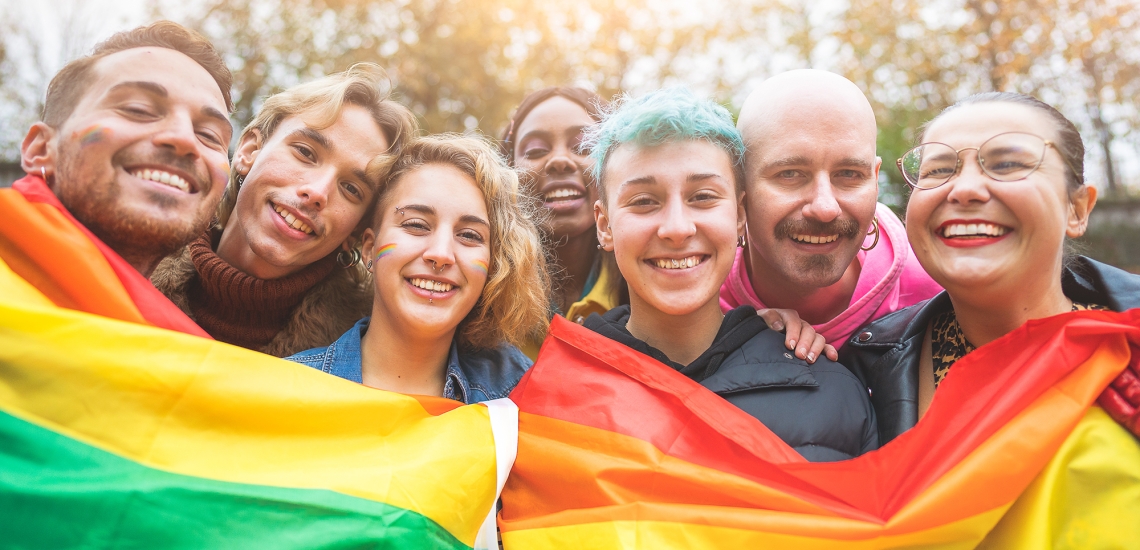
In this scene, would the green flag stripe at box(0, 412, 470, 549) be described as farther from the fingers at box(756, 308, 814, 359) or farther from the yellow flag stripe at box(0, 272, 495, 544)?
the fingers at box(756, 308, 814, 359)

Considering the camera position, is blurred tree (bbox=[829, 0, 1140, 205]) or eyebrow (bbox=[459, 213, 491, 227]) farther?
blurred tree (bbox=[829, 0, 1140, 205])

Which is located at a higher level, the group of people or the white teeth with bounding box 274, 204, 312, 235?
the group of people

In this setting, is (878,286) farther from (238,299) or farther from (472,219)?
(238,299)

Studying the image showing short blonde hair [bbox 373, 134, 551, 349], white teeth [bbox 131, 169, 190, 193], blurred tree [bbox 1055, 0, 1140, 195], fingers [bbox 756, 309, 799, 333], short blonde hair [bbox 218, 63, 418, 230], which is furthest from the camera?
blurred tree [bbox 1055, 0, 1140, 195]

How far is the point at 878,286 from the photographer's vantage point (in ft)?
11.9

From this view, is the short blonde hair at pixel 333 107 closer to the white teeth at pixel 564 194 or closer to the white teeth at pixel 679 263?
the white teeth at pixel 564 194

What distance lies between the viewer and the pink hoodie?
3.58m

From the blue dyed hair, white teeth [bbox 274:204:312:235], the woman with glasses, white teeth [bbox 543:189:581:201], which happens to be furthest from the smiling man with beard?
the woman with glasses

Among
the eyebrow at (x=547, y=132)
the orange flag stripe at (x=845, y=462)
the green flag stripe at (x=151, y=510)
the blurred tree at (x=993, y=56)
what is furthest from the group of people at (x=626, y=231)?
the blurred tree at (x=993, y=56)

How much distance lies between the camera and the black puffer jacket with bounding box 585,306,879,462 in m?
2.60

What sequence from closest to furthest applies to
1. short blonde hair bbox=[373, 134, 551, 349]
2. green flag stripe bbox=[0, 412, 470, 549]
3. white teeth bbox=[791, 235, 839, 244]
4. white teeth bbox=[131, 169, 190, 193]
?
green flag stripe bbox=[0, 412, 470, 549], white teeth bbox=[131, 169, 190, 193], white teeth bbox=[791, 235, 839, 244], short blonde hair bbox=[373, 134, 551, 349]

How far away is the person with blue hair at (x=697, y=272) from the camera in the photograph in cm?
270

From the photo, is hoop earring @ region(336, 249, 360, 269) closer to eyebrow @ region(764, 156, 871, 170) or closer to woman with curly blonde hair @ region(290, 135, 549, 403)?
woman with curly blonde hair @ region(290, 135, 549, 403)

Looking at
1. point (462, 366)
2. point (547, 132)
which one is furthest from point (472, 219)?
point (547, 132)
